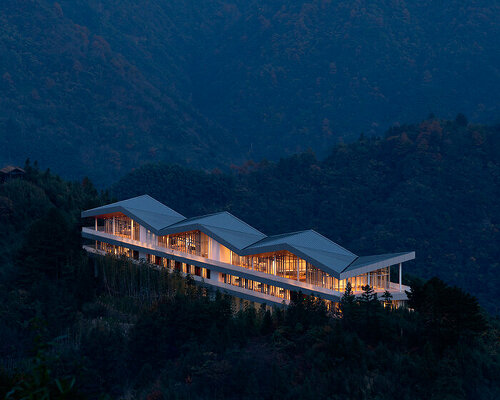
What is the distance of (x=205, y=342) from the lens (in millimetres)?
34000

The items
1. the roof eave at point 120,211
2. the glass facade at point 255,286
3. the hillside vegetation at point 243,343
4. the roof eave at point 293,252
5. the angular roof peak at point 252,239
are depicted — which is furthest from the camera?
the roof eave at point 120,211

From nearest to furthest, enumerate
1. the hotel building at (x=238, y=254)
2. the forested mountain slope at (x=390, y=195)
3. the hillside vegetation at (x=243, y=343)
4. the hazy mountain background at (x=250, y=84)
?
the hillside vegetation at (x=243, y=343) → the hotel building at (x=238, y=254) → the forested mountain slope at (x=390, y=195) → the hazy mountain background at (x=250, y=84)

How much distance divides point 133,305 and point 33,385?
27800mm

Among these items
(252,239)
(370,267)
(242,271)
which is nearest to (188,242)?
(252,239)

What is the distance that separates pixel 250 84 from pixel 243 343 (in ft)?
469

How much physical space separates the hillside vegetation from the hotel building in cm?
141

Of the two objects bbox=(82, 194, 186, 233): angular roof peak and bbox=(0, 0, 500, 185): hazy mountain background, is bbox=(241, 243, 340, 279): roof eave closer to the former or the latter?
bbox=(82, 194, 186, 233): angular roof peak

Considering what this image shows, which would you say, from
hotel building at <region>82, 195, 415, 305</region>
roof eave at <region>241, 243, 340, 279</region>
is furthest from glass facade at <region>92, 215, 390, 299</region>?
roof eave at <region>241, 243, 340, 279</region>

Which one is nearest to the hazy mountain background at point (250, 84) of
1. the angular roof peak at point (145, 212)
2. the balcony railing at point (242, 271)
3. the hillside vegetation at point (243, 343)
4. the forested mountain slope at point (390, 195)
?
the forested mountain slope at point (390, 195)

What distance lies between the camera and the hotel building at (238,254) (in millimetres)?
36312

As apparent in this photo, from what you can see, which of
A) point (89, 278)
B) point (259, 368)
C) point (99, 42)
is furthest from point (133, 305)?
point (99, 42)

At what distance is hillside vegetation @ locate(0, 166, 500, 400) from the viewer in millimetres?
28844

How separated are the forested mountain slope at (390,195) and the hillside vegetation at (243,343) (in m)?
46.7

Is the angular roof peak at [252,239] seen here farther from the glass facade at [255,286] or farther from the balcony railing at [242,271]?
the glass facade at [255,286]
